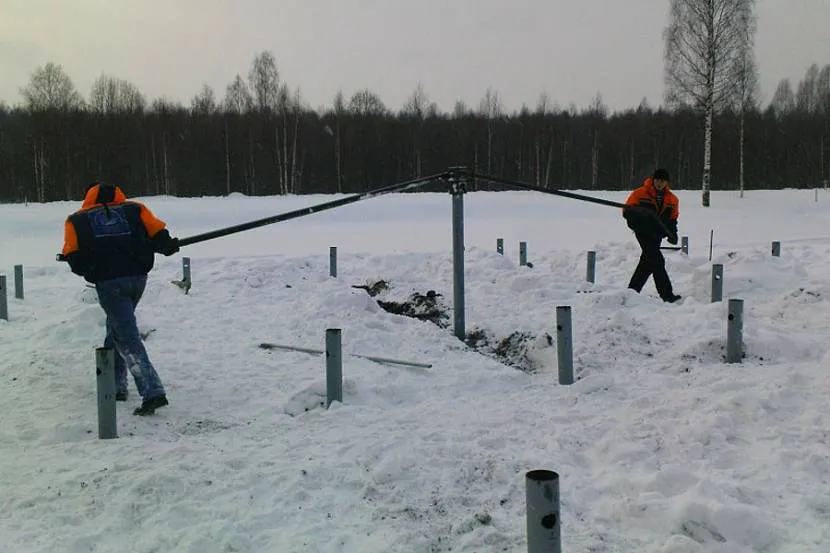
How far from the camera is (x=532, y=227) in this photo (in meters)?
23.2

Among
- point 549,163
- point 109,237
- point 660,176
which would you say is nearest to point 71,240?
point 109,237

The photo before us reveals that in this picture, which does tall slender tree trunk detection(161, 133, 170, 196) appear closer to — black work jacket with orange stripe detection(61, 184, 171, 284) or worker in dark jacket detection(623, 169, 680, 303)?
worker in dark jacket detection(623, 169, 680, 303)

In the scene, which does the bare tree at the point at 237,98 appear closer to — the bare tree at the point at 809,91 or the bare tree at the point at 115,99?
the bare tree at the point at 115,99

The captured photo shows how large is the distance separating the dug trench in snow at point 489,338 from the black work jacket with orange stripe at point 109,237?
3479 mm

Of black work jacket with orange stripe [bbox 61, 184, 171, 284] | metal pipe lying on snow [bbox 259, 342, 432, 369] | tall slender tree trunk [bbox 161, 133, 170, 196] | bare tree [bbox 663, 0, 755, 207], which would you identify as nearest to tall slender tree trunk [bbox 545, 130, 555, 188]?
bare tree [bbox 663, 0, 755, 207]

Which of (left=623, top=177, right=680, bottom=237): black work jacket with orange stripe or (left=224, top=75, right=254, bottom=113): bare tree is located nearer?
(left=623, top=177, right=680, bottom=237): black work jacket with orange stripe

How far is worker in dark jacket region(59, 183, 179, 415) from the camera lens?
516cm

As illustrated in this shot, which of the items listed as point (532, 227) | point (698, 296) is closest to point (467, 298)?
point (698, 296)

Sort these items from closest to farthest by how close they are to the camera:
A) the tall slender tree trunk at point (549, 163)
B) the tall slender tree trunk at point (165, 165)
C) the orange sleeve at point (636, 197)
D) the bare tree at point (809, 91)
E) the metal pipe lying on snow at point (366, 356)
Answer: the metal pipe lying on snow at point (366, 356)
the orange sleeve at point (636, 197)
the tall slender tree trunk at point (165, 165)
the tall slender tree trunk at point (549, 163)
the bare tree at point (809, 91)

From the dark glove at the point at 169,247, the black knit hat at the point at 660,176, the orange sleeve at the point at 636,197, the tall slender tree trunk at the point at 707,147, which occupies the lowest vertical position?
the dark glove at the point at 169,247

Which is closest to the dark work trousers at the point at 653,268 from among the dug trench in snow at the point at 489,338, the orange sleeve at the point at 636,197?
the orange sleeve at the point at 636,197

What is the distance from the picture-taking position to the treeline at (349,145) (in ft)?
150

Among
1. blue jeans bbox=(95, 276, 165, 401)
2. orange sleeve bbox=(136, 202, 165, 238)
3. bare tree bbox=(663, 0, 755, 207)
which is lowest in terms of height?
blue jeans bbox=(95, 276, 165, 401)

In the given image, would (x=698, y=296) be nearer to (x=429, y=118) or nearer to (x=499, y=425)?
(x=499, y=425)
